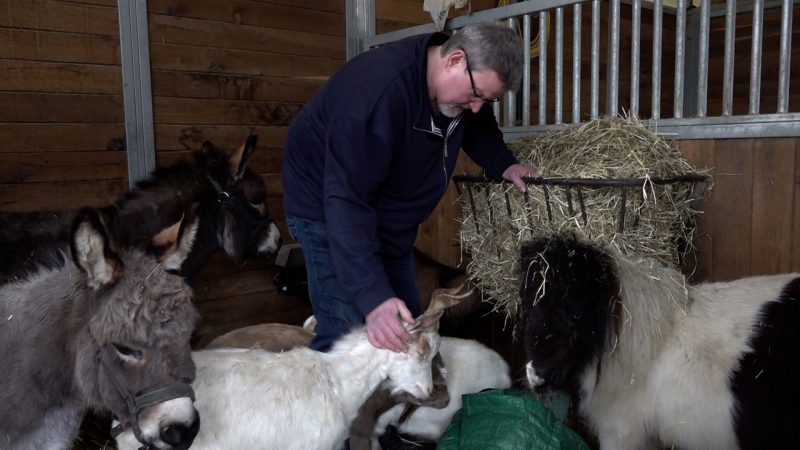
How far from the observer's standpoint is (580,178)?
2936 millimetres

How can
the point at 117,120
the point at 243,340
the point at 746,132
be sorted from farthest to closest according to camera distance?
the point at 117,120
the point at 243,340
the point at 746,132

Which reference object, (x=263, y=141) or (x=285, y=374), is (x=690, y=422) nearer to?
(x=285, y=374)

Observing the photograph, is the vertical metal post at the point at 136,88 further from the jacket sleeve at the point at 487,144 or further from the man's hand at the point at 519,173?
the man's hand at the point at 519,173

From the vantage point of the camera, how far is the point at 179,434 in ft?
6.64

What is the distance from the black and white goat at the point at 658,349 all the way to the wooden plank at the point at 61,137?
114 inches

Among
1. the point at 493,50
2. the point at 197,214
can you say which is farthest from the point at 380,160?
the point at 197,214

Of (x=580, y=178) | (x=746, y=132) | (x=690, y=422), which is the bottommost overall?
(x=690, y=422)

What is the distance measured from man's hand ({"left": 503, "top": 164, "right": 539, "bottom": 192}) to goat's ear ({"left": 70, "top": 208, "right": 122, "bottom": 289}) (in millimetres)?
1838

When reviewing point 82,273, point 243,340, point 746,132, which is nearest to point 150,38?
point 243,340

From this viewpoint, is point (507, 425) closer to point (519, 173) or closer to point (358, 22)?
point (519, 173)

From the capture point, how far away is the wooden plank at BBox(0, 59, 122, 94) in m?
3.88

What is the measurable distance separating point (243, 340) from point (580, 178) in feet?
6.25

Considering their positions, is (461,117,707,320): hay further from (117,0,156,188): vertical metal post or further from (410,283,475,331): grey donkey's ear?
(117,0,156,188): vertical metal post

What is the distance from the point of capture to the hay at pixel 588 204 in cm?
297
